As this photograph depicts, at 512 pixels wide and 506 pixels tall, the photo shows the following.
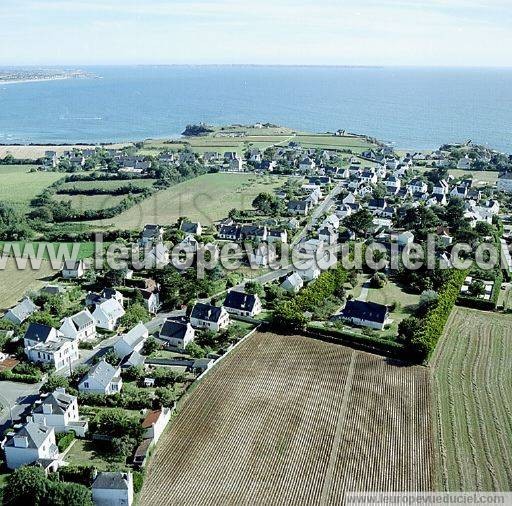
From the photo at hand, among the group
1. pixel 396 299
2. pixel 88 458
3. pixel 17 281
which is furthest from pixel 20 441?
pixel 396 299

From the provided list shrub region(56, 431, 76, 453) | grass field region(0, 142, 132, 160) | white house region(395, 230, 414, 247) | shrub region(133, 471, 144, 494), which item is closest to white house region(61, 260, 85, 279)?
shrub region(56, 431, 76, 453)

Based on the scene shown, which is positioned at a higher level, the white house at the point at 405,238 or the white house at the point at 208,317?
the white house at the point at 405,238

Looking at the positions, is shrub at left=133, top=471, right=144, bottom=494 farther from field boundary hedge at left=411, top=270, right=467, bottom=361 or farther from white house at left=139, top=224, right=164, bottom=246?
white house at left=139, top=224, right=164, bottom=246

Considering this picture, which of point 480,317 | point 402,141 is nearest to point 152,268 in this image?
point 480,317

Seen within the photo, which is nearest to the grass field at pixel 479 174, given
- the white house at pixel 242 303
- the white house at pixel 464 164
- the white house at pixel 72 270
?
the white house at pixel 464 164

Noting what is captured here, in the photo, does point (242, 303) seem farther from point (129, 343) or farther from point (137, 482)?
point (137, 482)

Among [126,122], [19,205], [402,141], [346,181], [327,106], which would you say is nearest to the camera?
[19,205]

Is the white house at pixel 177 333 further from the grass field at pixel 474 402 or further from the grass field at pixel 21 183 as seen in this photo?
the grass field at pixel 21 183

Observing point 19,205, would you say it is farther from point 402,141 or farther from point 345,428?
point 402,141
